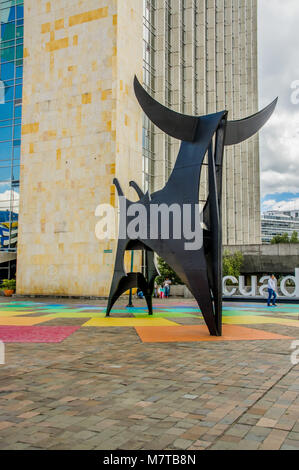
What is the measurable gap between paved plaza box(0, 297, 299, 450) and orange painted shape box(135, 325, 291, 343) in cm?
7

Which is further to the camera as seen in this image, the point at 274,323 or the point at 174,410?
the point at 274,323

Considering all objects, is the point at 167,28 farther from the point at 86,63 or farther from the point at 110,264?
the point at 110,264

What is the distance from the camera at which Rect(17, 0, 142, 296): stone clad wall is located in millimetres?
26375

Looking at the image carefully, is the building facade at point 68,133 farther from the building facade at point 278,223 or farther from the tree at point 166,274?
the building facade at point 278,223

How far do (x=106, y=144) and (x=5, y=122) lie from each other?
43.0 ft

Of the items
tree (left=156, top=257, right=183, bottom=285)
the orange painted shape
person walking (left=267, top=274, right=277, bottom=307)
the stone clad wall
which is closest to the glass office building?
the stone clad wall

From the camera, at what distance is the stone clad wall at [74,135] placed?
26375 millimetres

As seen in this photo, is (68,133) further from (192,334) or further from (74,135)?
(192,334)

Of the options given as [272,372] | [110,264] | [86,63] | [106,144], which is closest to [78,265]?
[110,264]

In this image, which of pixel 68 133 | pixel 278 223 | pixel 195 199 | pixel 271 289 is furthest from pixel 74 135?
pixel 278 223

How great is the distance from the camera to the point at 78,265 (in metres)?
26.7

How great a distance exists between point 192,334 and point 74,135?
67.1 feet

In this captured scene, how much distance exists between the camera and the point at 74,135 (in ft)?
90.2

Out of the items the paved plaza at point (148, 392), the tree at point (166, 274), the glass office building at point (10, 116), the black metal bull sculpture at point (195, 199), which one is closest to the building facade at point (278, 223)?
the tree at point (166, 274)
